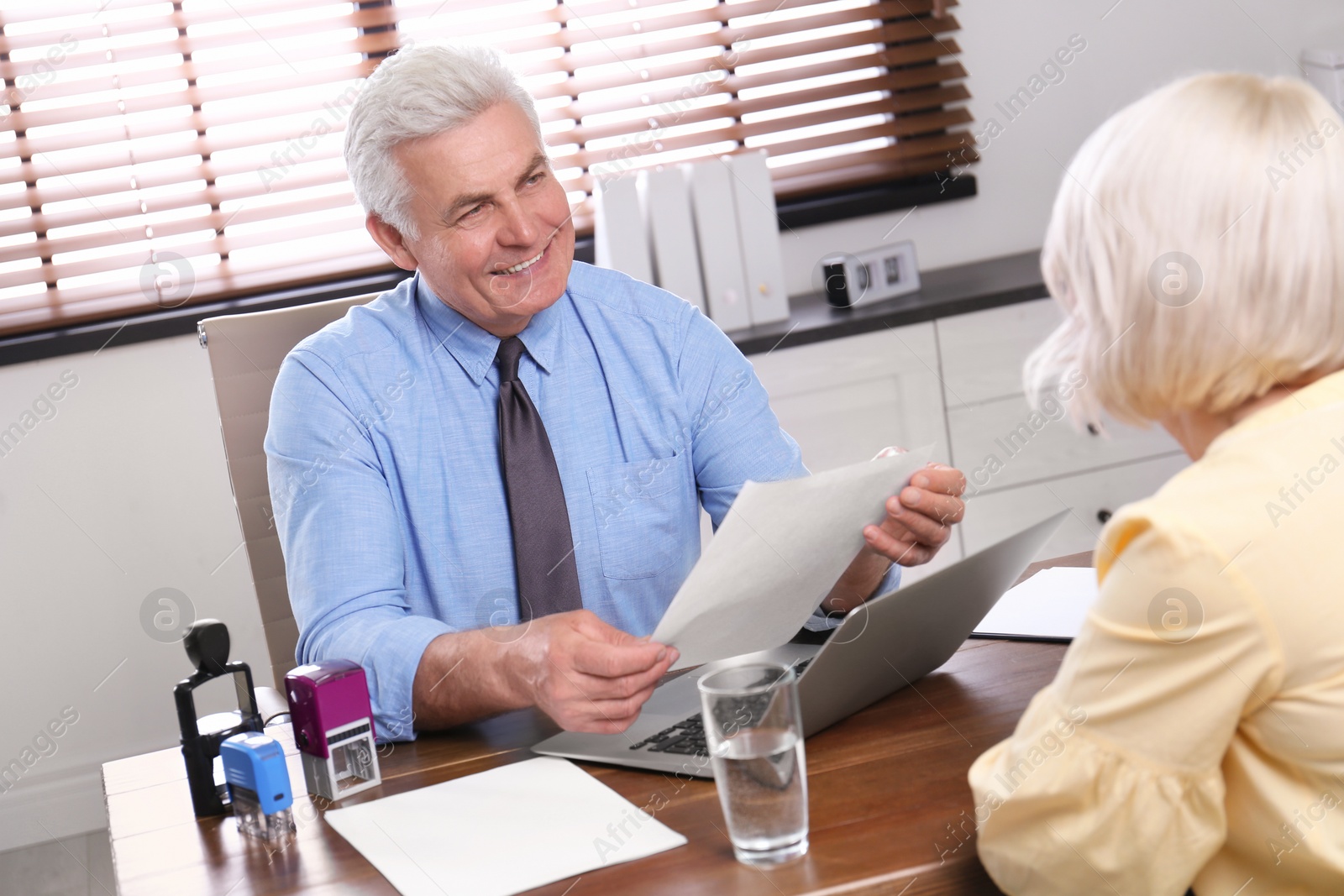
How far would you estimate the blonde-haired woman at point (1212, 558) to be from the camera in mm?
669

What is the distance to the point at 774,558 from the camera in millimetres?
947

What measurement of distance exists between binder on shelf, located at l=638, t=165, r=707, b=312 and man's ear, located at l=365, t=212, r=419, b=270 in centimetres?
110

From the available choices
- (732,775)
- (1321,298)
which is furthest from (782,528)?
(1321,298)

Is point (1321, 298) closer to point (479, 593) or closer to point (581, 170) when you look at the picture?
point (479, 593)

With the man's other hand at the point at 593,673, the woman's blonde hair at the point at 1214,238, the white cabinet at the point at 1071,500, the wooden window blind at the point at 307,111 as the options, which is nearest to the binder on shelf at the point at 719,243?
the wooden window blind at the point at 307,111

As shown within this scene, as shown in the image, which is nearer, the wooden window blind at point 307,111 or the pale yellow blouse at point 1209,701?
the pale yellow blouse at point 1209,701

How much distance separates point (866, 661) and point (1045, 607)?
0.34 metres

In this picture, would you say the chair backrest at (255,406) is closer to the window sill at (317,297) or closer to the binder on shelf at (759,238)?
the window sill at (317,297)

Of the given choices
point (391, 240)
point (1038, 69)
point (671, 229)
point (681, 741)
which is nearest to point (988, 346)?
point (671, 229)

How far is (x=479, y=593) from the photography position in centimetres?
141

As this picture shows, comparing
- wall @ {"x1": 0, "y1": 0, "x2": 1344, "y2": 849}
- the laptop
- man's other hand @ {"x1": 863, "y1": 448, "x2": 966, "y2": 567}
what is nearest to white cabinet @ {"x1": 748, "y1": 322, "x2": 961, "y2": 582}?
wall @ {"x1": 0, "y1": 0, "x2": 1344, "y2": 849}

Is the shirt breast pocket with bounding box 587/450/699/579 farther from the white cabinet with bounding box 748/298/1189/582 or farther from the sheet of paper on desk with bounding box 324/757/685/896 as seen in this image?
the white cabinet with bounding box 748/298/1189/582

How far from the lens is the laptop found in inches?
35.7

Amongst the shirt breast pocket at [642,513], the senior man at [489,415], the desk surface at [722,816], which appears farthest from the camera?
the shirt breast pocket at [642,513]
